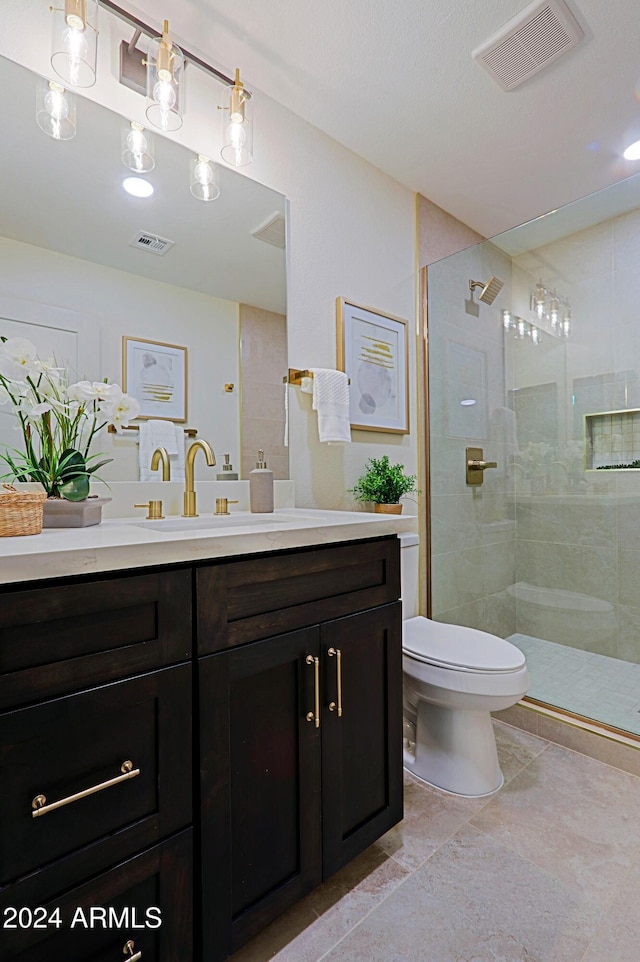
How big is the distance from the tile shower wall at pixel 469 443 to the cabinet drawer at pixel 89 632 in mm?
1689

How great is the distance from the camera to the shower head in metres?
2.43

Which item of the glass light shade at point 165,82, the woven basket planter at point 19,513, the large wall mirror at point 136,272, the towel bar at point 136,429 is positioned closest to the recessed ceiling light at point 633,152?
the large wall mirror at point 136,272

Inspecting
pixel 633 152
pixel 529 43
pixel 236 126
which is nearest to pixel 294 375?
pixel 236 126

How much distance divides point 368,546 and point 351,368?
1038mm

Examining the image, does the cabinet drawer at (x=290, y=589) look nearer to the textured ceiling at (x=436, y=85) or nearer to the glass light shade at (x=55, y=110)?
the glass light shade at (x=55, y=110)

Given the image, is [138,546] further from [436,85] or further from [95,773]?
[436,85]

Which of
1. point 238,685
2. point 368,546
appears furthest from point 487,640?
point 238,685

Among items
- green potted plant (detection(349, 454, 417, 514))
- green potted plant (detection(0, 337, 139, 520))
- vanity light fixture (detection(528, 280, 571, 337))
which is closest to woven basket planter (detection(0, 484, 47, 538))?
green potted plant (detection(0, 337, 139, 520))

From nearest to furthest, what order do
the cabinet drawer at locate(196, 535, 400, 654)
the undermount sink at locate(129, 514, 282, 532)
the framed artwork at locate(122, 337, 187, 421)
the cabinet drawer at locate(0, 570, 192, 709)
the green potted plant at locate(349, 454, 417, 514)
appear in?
1. the cabinet drawer at locate(0, 570, 192, 709)
2. the cabinet drawer at locate(196, 535, 400, 654)
3. the undermount sink at locate(129, 514, 282, 532)
4. the framed artwork at locate(122, 337, 187, 421)
5. the green potted plant at locate(349, 454, 417, 514)

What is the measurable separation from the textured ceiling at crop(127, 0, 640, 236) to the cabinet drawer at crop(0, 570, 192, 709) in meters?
1.70

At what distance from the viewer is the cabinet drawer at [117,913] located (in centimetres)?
71

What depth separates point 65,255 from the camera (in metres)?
1.34

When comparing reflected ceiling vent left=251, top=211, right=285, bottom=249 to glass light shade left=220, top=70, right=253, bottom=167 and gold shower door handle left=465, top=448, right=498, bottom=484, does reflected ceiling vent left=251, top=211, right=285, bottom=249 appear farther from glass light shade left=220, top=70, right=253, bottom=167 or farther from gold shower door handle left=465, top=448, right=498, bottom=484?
gold shower door handle left=465, top=448, right=498, bottom=484

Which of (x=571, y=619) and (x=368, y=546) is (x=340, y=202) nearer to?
(x=368, y=546)
